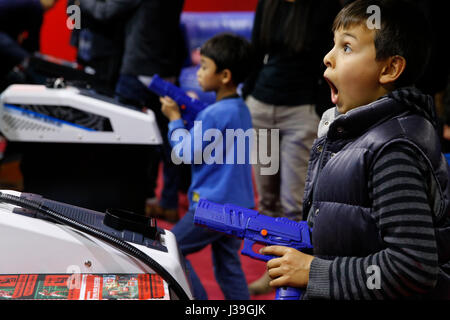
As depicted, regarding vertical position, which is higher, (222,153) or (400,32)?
(222,153)

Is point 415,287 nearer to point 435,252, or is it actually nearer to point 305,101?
point 435,252

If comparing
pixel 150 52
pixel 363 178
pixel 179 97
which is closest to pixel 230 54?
pixel 179 97

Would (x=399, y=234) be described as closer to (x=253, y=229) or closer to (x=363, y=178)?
(x=363, y=178)

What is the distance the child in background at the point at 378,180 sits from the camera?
0.73 meters

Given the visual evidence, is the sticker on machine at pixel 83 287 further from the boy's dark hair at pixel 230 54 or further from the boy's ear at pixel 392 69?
the boy's dark hair at pixel 230 54

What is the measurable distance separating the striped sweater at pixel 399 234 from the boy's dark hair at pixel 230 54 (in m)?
1.00

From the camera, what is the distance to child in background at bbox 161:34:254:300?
156cm

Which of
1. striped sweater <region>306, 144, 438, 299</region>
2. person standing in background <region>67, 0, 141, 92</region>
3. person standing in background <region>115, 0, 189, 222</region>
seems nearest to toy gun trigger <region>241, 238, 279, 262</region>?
striped sweater <region>306, 144, 438, 299</region>

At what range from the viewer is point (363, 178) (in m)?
0.77

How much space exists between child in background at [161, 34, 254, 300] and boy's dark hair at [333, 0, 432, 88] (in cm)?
77

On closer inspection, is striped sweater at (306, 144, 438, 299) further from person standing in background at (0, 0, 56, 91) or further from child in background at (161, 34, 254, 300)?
person standing in background at (0, 0, 56, 91)

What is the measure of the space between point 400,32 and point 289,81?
1.03 metres

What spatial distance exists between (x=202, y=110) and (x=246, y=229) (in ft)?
2.87
